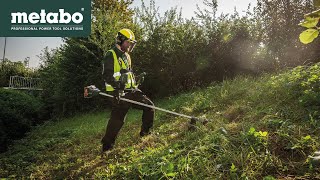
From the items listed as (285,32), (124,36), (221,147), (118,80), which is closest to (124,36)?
(124,36)

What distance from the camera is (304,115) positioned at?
448 centimetres

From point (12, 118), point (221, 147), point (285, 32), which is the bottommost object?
point (12, 118)

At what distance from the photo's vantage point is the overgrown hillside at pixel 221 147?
11.8 ft

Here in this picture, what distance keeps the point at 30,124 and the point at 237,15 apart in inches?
382

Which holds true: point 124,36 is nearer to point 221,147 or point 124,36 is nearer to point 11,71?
point 221,147

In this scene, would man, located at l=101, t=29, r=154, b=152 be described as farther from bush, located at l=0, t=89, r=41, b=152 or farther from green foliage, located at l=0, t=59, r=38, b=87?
green foliage, located at l=0, t=59, r=38, b=87

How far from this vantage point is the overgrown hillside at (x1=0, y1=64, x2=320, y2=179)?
361cm

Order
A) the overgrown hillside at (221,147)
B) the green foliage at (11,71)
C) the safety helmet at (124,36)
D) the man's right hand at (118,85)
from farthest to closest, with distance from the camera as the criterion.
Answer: the green foliage at (11,71) < the safety helmet at (124,36) < the man's right hand at (118,85) < the overgrown hillside at (221,147)

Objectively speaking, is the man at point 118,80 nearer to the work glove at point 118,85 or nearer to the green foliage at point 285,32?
the work glove at point 118,85

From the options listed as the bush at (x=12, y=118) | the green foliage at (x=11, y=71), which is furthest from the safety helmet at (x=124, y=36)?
the green foliage at (x=11, y=71)

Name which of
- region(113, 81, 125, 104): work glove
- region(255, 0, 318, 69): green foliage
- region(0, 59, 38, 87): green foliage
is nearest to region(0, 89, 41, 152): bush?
region(113, 81, 125, 104): work glove

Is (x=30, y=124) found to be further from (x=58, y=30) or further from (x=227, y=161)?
(x=227, y=161)

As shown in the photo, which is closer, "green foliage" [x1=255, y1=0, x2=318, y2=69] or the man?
the man

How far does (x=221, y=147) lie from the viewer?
409 cm
